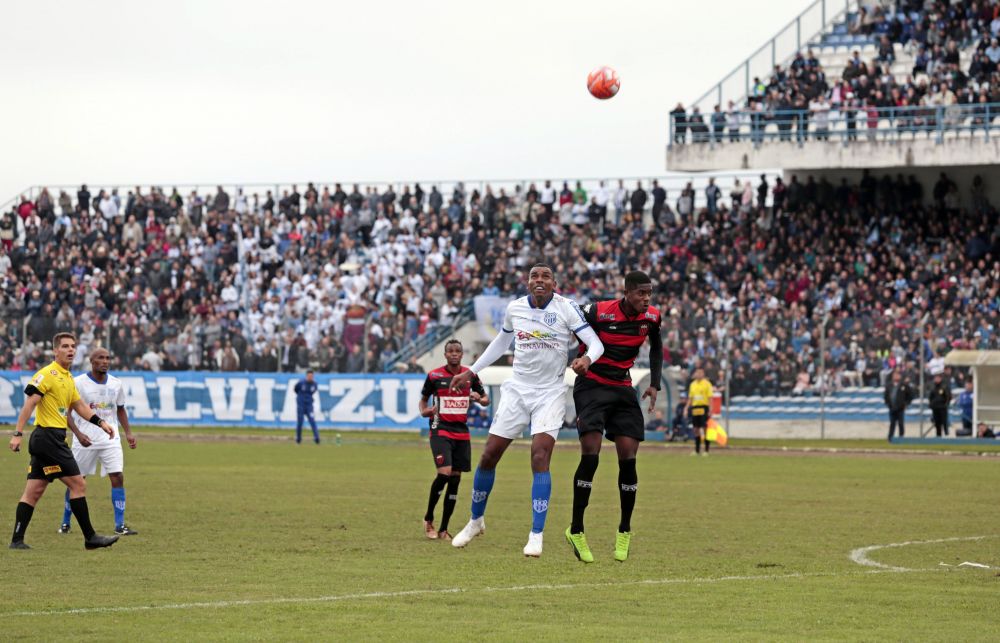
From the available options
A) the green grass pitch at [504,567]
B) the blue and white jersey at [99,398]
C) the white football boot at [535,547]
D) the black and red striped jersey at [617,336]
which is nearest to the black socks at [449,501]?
the green grass pitch at [504,567]

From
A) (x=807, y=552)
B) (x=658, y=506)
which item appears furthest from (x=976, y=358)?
(x=807, y=552)

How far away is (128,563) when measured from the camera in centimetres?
1412

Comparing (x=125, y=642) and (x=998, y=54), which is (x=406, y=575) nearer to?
(x=125, y=642)

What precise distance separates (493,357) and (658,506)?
266 inches

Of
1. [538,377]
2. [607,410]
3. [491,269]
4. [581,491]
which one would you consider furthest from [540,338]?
[491,269]

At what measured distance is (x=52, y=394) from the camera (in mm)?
15523

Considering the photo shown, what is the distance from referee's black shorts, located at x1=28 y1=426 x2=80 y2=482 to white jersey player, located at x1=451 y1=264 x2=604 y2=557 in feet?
12.7

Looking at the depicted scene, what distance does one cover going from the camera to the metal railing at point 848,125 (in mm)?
47094

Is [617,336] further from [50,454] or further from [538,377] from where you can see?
[50,454]

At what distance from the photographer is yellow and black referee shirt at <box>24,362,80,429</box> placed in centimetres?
1542

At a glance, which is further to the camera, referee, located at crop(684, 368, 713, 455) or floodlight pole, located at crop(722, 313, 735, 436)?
floodlight pole, located at crop(722, 313, 735, 436)

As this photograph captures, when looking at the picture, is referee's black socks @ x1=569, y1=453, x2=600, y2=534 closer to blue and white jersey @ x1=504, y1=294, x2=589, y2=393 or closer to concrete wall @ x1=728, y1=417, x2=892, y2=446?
blue and white jersey @ x1=504, y1=294, x2=589, y2=393

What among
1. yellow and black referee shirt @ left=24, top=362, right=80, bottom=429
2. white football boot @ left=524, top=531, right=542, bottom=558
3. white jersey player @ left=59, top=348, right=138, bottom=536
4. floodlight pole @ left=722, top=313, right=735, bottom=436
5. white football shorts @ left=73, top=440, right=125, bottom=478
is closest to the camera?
white football boot @ left=524, top=531, right=542, bottom=558

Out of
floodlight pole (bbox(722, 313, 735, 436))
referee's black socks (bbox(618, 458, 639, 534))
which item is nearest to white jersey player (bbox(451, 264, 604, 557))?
referee's black socks (bbox(618, 458, 639, 534))
